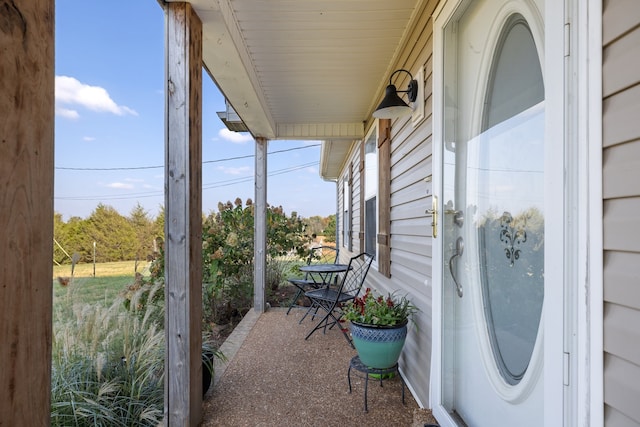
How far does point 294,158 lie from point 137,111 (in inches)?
426

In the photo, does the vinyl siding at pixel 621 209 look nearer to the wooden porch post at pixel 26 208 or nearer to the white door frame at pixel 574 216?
the white door frame at pixel 574 216

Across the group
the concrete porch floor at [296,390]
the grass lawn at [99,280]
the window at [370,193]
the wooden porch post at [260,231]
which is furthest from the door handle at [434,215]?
the wooden porch post at [260,231]

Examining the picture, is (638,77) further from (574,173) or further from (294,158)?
(294,158)

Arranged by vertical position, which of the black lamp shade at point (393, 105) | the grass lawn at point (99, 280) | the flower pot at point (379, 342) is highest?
the black lamp shade at point (393, 105)

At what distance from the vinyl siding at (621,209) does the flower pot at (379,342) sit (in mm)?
1385

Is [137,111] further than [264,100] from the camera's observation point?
No

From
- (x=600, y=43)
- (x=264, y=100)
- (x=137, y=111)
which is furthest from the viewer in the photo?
(x=264, y=100)

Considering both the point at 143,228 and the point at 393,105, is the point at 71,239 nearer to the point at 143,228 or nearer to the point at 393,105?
the point at 143,228

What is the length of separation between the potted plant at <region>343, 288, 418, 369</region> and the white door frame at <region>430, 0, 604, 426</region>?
1.17 m

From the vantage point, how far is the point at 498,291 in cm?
135

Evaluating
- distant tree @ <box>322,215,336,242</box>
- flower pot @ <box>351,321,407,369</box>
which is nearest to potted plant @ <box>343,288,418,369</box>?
flower pot @ <box>351,321,407,369</box>

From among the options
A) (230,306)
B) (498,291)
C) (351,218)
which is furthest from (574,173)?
(351,218)

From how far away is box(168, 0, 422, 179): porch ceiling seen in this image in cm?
206

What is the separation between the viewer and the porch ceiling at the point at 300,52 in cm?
206
